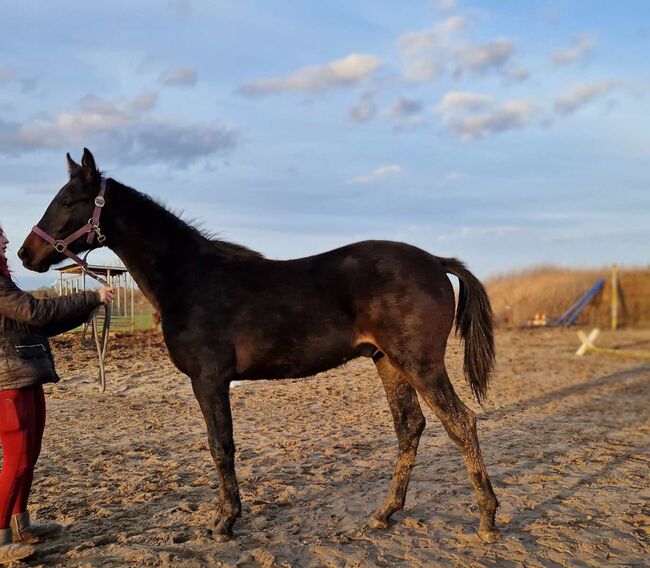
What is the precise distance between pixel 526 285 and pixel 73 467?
22510 mm

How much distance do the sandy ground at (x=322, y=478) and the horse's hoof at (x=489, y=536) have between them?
0.17 ft

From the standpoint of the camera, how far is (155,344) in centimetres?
1327

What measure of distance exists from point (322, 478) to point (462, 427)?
6.50 ft

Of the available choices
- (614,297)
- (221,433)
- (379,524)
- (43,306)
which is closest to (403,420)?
(379,524)

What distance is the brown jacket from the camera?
405 cm

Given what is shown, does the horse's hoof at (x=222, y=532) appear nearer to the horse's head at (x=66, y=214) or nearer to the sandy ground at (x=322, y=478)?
the sandy ground at (x=322, y=478)

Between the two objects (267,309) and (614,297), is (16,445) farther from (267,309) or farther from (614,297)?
(614,297)

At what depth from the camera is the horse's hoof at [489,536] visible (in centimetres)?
429

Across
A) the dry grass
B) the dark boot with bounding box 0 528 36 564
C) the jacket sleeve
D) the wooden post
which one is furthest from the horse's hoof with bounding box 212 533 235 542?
the wooden post

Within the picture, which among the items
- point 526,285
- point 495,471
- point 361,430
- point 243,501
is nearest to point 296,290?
point 243,501

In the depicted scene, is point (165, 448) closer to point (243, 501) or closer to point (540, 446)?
point (243, 501)

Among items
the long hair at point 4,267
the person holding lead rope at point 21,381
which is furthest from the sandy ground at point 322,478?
the long hair at point 4,267

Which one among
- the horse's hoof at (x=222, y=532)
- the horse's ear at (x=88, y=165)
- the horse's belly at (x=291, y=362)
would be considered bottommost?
the horse's hoof at (x=222, y=532)

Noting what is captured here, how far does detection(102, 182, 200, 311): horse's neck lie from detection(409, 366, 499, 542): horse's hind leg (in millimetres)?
2005
